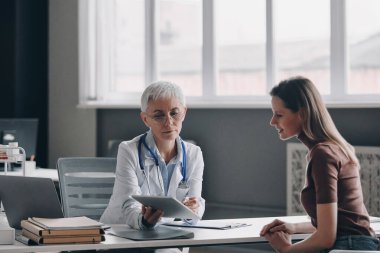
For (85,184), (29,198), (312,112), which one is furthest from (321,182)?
(85,184)

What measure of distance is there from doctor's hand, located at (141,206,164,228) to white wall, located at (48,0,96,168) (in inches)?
152

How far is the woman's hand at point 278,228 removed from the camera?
2.68 metres

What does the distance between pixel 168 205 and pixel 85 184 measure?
1.08m

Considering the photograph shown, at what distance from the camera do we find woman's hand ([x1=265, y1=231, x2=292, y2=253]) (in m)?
2.62

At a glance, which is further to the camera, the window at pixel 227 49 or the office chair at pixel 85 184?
the window at pixel 227 49

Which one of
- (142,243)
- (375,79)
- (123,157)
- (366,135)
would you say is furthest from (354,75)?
(142,243)

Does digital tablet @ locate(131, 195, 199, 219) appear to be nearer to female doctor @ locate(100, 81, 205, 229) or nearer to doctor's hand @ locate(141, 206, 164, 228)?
doctor's hand @ locate(141, 206, 164, 228)

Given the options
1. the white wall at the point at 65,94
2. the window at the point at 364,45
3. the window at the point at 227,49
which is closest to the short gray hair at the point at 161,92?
the window at the point at 227,49

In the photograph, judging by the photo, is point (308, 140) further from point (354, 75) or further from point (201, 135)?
point (201, 135)

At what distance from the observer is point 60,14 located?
6789 millimetres

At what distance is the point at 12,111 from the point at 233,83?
2221 millimetres

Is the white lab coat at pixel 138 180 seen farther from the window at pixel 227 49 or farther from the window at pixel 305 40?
the window at pixel 305 40

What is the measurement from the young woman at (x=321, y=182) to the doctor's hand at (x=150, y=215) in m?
0.41

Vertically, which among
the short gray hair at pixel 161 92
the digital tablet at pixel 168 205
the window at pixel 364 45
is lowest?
the digital tablet at pixel 168 205
